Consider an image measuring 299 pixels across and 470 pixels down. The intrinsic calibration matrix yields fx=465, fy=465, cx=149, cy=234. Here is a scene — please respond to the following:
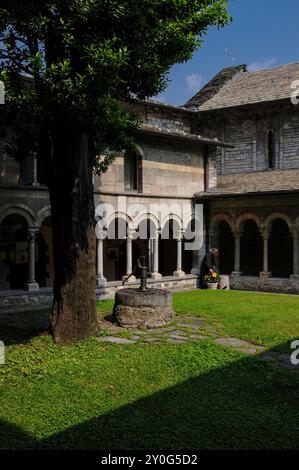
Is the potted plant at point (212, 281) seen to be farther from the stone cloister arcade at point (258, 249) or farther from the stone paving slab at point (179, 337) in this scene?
the stone paving slab at point (179, 337)

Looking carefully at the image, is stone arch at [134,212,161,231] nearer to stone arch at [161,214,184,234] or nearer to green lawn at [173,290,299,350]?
stone arch at [161,214,184,234]

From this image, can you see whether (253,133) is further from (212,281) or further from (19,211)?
(19,211)

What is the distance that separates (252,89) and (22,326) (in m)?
14.5

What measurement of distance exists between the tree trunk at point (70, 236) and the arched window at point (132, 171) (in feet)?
23.1

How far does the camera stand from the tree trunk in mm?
8156

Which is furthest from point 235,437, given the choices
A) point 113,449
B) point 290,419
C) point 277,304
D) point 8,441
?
point 277,304

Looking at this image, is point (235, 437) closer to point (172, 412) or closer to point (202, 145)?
point (172, 412)

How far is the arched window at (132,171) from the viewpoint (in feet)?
50.4

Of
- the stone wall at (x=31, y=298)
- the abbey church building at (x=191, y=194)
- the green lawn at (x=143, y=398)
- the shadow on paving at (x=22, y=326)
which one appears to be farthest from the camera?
the abbey church building at (x=191, y=194)

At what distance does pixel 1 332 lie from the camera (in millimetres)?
9133

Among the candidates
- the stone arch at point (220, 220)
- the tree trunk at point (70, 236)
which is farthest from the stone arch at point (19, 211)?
the stone arch at point (220, 220)

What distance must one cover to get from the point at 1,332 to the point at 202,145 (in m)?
10.9

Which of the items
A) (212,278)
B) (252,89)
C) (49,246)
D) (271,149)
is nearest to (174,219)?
(212,278)

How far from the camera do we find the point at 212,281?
1667 cm
